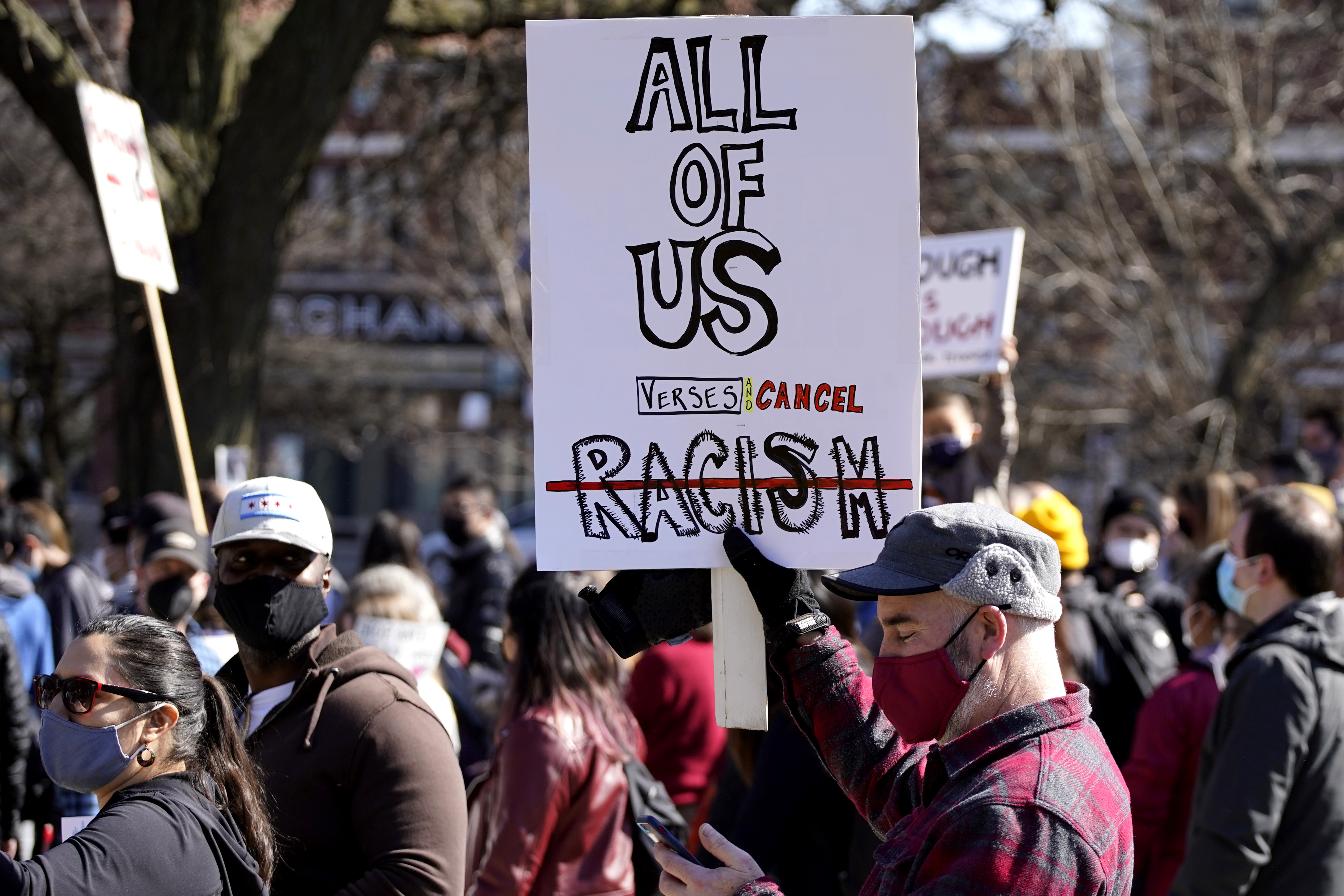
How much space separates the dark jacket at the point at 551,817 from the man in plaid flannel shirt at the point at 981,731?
4.62ft

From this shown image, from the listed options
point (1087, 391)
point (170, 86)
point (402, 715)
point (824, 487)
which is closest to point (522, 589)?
point (402, 715)

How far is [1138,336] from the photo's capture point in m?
12.3

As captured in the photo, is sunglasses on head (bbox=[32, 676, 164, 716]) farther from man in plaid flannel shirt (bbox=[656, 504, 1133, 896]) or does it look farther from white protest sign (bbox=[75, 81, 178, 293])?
white protest sign (bbox=[75, 81, 178, 293])

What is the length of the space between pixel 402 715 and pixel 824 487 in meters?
1.00

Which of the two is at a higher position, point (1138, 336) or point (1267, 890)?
point (1138, 336)

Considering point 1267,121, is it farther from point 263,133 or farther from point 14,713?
point 14,713

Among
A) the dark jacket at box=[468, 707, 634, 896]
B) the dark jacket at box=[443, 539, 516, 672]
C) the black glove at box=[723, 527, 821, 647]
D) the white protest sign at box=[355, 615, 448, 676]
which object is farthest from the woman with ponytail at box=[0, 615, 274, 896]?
the dark jacket at box=[443, 539, 516, 672]

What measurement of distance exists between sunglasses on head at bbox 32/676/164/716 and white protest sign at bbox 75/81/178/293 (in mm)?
2448

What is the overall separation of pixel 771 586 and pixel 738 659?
0.48ft

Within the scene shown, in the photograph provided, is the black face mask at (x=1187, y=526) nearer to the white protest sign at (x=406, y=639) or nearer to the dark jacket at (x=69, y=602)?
the white protest sign at (x=406, y=639)

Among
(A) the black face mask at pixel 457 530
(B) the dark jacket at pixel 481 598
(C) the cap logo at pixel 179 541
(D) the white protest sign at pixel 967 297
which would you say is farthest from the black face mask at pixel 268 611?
(A) the black face mask at pixel 457 530

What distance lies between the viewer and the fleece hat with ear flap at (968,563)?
75.7 inches

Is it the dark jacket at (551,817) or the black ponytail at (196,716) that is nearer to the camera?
the black ponytail at (196,716)

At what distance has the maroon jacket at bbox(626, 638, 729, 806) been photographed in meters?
4.76
